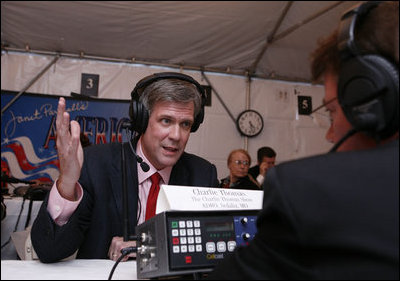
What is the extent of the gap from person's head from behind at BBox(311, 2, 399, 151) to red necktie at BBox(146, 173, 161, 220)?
757mm

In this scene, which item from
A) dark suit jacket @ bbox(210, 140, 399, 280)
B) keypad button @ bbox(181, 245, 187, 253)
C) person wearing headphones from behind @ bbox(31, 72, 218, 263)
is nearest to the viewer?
dark suit jacket @ bbox(210, 140, 399, 280)

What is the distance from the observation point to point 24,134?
434 cm

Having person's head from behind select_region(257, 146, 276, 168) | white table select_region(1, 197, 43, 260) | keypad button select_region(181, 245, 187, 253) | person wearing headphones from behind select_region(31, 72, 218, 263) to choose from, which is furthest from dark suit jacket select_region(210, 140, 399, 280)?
person's head from behind select_region(257, 146, 276, 168)

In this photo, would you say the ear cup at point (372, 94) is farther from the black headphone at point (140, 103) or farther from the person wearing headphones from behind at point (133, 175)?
the black headphone at point (140, 103)

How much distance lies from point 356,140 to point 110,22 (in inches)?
153

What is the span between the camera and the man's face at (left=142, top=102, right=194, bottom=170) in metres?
1.35

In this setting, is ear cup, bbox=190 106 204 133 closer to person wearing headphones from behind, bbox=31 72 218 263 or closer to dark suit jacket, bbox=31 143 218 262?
person wearing headphones from behind, bbox=31 72 218 263

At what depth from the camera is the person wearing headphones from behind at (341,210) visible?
1.40 feet

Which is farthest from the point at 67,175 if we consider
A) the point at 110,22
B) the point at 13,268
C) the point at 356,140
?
the point at 110,22

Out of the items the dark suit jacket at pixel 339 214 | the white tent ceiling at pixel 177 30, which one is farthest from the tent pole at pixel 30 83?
the dark suit jacket at pixel 339 214

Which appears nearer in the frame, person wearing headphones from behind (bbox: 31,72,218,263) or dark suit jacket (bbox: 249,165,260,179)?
person wearing headphones from behind (bbox: 31,72,218,263)

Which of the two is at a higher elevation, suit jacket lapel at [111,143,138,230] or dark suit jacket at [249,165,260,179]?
dark suit jacket at [249,165,260,179]

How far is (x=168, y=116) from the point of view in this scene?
1354mm

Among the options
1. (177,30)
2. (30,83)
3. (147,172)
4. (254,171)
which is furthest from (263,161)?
(147,172)
